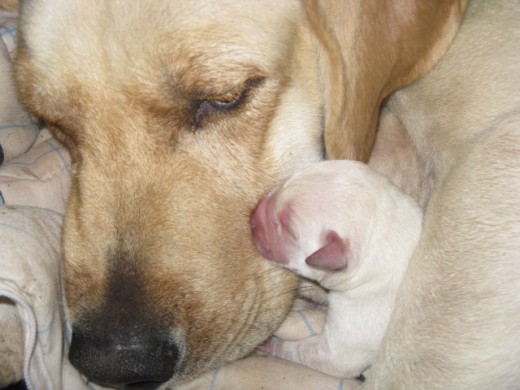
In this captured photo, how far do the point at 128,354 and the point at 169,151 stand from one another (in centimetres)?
61

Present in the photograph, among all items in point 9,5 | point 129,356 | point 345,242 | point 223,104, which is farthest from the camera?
point 9,5

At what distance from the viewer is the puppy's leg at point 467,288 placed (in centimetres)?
188

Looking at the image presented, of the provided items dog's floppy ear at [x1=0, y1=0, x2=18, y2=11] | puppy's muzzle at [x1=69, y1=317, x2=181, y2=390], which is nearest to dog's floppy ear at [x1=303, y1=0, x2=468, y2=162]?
puppy's muzzle at [x1=69, y1=317, x2=181, y2=390]

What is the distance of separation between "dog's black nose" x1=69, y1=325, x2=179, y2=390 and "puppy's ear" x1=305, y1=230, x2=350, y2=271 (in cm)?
52

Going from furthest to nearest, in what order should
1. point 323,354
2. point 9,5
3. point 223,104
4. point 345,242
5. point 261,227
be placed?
point 9,5, point 323,354, point 345,242, point 261,227, point 223,104

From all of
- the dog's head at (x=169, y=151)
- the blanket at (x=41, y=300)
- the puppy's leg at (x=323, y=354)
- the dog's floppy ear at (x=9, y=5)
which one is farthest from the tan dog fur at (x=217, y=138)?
the dog's floppy ear at (x=9, y=5)

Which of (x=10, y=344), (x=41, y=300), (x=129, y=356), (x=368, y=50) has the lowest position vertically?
(x=10, y=344)

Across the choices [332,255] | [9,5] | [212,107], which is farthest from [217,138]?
[9,5]

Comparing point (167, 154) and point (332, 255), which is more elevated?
point (167, 154)

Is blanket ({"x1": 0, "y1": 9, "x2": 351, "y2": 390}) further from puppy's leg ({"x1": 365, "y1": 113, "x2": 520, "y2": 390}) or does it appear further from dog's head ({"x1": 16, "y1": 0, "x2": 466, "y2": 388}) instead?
puppy's leg ({"x1": 365, "y1": 113, "x2": 520, "y2": 390})

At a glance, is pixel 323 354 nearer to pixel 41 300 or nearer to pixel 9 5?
pixel 41 300

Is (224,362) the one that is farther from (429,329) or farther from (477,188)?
(477,188)

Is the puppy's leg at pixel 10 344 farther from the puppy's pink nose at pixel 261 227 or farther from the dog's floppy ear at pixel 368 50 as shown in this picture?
the dog's floppy ear at pixel 368 50

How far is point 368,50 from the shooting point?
83.7 inches
